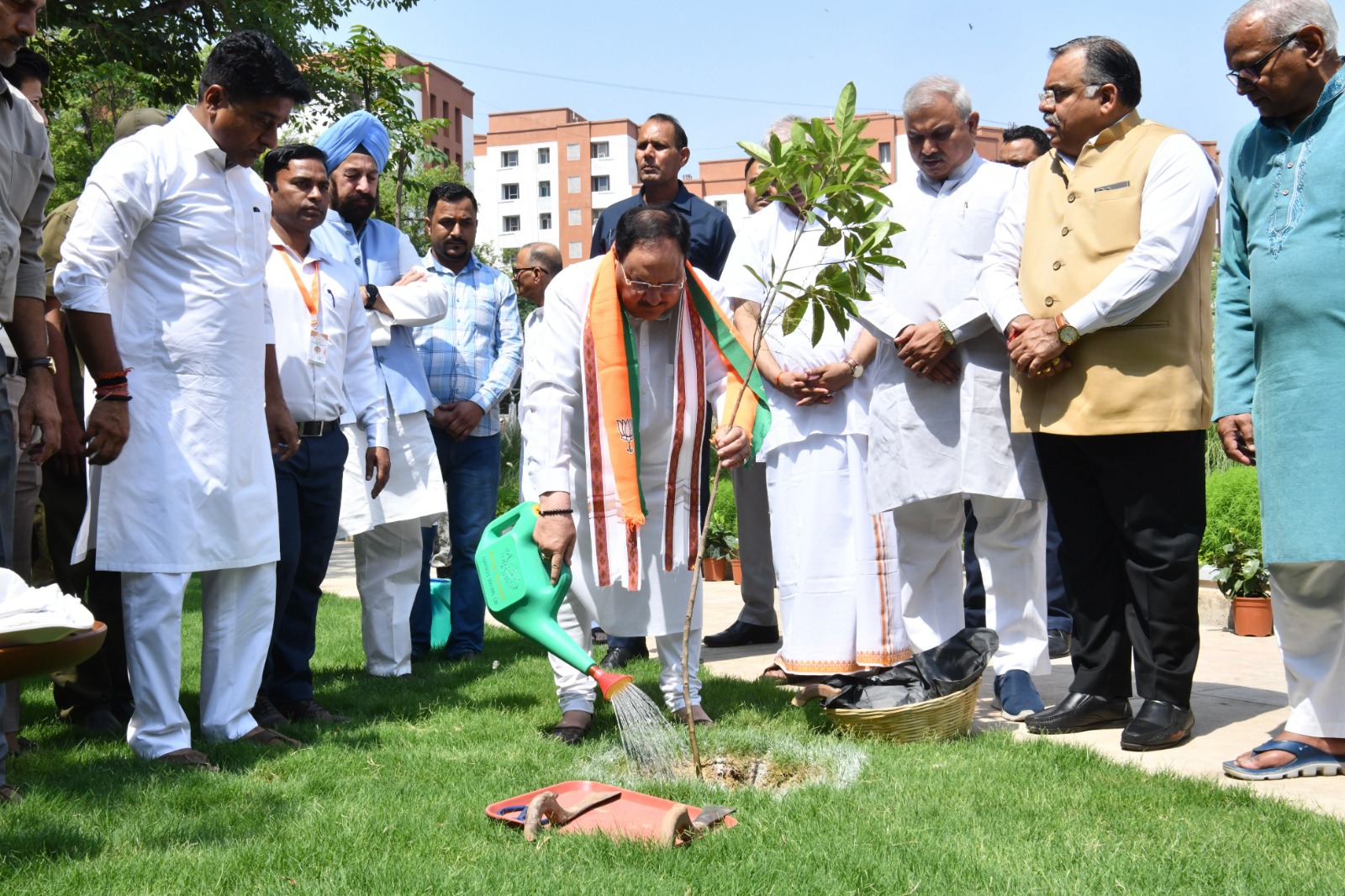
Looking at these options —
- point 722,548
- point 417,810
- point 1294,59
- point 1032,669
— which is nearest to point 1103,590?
point 1032,669

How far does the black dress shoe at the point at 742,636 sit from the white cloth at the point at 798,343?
1.88m

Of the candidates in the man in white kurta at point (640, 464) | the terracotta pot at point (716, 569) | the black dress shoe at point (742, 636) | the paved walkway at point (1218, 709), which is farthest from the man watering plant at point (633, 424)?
the terracotta pot at point (716, 569)

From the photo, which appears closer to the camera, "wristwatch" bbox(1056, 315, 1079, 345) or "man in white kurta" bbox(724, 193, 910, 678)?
"wristwatch" bbox(1056, 315, 1079, 345)

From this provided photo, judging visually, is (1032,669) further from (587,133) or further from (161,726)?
(587,133)

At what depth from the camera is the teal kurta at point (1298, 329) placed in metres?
4.09

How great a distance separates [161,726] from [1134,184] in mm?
3925

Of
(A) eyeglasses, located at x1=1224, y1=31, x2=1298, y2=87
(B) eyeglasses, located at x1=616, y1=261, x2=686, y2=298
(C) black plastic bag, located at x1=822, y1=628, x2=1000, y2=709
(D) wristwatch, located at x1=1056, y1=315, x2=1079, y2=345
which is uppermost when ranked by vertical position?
(A) eyeglasses, located at x1=1224, y1=31, x2=1298, y2=87

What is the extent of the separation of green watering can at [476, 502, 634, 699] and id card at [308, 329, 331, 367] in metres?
1.46

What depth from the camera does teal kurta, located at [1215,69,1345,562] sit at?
4.09 metres

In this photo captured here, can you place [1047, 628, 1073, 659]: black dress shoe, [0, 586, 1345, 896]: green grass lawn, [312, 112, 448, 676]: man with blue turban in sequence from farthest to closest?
[1047, 628, 1073, 659]: black dress shoe, [312, 112, 448, 676]: man with blue turban, [0, 586, 1345, 896]: green grass lawn

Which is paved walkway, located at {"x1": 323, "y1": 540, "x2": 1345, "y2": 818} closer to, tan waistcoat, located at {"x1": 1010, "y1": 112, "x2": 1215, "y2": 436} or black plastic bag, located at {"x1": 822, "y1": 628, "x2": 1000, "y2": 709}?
black plastic bag, located at {"x1": 822, "y1": 628, "x2": 1000, "y2": 709}

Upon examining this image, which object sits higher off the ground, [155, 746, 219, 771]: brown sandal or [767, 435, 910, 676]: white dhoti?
[767, 435, 910, 676]: white dhoti

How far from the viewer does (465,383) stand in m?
7.19

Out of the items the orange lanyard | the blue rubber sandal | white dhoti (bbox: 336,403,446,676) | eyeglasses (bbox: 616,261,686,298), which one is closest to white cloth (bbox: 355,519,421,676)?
white dhoti (bbox: 336,403,446,676)
